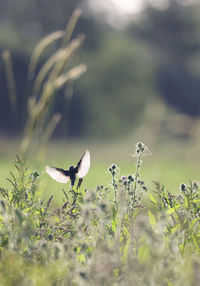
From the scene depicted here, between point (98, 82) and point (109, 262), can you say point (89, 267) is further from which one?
point (98, 82)

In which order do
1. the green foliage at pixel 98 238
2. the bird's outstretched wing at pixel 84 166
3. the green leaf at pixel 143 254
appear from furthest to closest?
the bird's outstretched wing at pixel 84 166, the green leaf at pixel 143 254, the green foliage at pixel 98 238

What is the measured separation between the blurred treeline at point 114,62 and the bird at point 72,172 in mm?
31706

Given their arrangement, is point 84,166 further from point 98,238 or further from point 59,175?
point 98,238

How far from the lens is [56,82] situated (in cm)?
204

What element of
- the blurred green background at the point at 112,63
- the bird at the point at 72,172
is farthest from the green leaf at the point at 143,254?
the blurred green background at the point at 112,63

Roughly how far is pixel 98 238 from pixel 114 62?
38.4m

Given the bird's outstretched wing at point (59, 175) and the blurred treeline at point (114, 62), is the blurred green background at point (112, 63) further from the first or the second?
the bird's outstretched wing at point (59, 175)

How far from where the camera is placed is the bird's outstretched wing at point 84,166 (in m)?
1.93

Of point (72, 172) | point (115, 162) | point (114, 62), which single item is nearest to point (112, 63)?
point (114, 62)

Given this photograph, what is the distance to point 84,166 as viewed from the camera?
1960 millimetres

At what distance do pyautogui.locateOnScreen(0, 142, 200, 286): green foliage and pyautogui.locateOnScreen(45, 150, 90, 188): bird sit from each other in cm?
6

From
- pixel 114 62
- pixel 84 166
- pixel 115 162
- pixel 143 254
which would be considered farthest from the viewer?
pixel 114 62

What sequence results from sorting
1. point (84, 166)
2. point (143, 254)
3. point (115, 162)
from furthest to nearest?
point (115, 162)
point (84, 166)
point (143, 254)

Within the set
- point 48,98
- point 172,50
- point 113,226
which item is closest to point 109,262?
point 113,226
